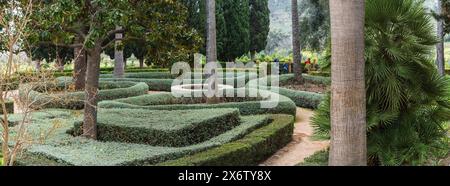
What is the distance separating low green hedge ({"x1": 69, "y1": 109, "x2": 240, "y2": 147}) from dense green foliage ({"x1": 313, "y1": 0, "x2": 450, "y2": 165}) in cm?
214

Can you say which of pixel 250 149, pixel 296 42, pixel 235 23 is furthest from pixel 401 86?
pixel 235 23

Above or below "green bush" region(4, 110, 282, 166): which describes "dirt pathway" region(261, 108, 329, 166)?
below

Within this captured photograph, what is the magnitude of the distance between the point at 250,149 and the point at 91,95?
3.21 metres

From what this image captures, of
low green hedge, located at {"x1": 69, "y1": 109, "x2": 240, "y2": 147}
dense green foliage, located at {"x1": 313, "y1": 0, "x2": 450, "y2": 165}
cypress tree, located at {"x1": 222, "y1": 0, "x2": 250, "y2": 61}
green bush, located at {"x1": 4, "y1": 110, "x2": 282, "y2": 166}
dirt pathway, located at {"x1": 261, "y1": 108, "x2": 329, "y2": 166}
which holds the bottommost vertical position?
dirt pathway, located at {"x1": 261, "y1": 108, "x2": 329, "y2": 166}

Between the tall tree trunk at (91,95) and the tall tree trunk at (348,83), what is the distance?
454cm

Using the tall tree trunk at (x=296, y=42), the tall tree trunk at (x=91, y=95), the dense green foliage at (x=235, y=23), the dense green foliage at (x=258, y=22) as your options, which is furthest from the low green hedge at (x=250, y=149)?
the dense green foliage at (x=258, y=22)

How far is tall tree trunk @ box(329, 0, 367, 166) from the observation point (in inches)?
192

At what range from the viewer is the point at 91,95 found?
8.81 m

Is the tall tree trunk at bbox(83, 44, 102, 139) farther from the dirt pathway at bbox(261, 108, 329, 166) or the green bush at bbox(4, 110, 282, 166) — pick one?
the dirt pathway at bbox(261, 108, 329, 166)

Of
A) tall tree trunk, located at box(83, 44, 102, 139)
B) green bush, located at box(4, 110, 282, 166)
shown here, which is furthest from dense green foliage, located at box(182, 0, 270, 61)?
green bush, located at box(4, 110, 282, 166)

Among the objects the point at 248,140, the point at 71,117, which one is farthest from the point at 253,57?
the point at 248,140

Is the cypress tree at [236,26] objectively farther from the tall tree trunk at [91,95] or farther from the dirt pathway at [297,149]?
the tall tree trunk at [91,95]

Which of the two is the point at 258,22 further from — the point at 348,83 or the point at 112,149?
the point at 348,83

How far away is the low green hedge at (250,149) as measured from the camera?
6328 mm
